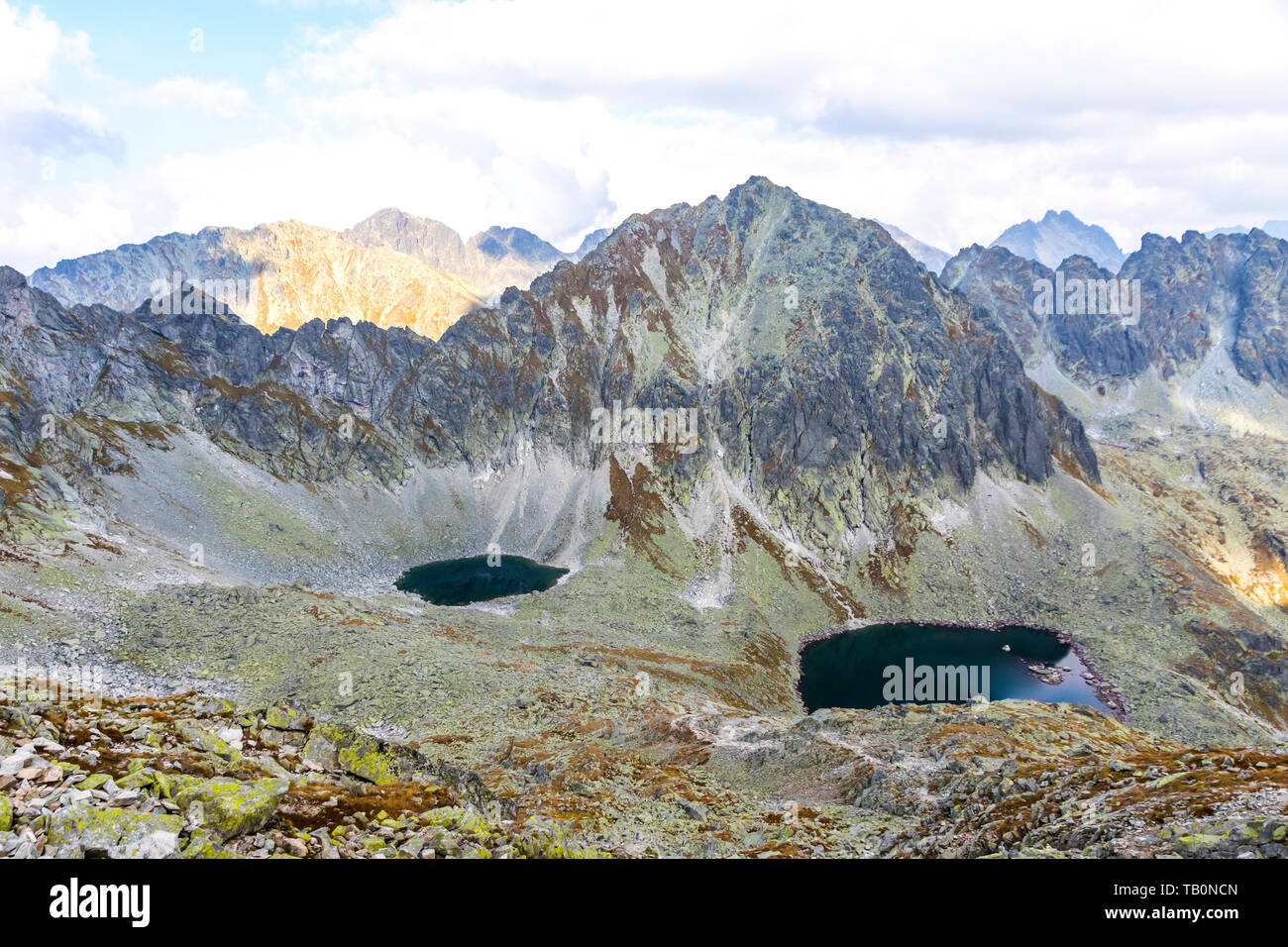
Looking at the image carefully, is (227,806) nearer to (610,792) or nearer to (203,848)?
(203,848)

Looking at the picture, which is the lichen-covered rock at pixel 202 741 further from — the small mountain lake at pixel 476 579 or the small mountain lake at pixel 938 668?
the small mountain lake at pixel 476 579

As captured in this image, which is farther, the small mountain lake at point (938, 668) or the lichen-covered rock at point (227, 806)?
the small mountain lake at point (938, 668)

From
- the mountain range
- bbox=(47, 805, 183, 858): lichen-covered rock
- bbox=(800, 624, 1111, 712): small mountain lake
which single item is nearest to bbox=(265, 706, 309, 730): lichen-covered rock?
bbox=(47, 805, 183, 858): lichen-covered rock

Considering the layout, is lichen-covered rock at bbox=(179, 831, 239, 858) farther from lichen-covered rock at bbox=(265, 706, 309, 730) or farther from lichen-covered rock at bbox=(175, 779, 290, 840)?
lichen-covered rock at bbox=(265, 706, 309, 730)

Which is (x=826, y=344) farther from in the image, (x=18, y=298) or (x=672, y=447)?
(x=18, y=298)

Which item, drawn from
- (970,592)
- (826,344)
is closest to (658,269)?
(826,344)

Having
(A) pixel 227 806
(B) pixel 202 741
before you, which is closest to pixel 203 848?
(A) pixel 227 806

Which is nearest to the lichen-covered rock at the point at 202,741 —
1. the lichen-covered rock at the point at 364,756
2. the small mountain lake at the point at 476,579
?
the lichen-covered rock at the point at 364,756
